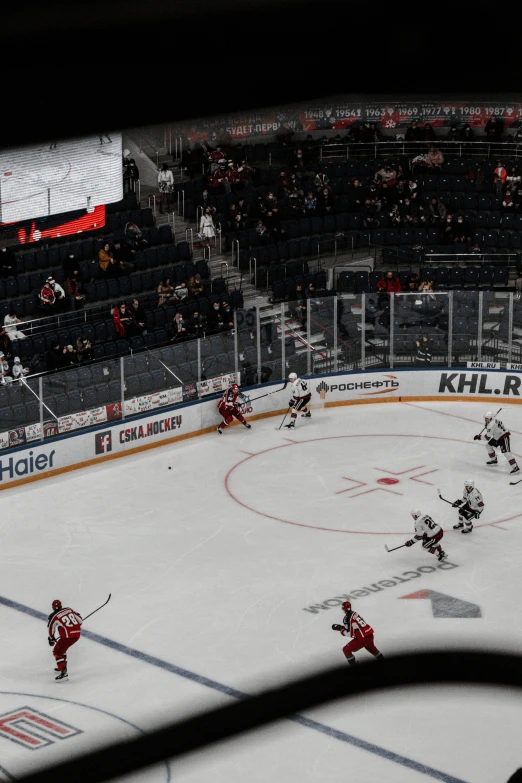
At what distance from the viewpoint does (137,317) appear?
87.5ft

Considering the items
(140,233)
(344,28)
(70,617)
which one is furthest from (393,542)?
(344,28)

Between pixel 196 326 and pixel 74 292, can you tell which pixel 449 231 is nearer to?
pixel 196 326

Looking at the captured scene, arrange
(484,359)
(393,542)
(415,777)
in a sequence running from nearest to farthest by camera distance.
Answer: (415,777) → (393,542) → (484,359)

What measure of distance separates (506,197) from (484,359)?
7021mm

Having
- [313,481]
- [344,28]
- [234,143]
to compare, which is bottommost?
[313,481]

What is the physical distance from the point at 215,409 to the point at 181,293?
3.80 metres

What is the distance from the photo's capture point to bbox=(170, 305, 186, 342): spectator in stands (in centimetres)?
2653

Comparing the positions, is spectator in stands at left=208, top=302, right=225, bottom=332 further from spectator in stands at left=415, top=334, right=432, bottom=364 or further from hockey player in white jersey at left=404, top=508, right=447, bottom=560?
hockey player in white jersey at left=404, top=508, right=447, bottom=560

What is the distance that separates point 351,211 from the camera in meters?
33.3

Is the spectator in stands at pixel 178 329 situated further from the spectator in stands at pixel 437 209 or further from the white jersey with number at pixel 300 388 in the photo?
the spectator in stands at pixel 437 209

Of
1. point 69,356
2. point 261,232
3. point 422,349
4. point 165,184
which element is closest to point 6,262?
point 69,356

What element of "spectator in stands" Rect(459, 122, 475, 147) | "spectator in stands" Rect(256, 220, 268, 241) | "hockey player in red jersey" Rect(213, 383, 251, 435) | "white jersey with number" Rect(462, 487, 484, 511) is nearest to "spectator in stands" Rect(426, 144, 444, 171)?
"spectator in stands" Rect(459, 122, 475, 147)

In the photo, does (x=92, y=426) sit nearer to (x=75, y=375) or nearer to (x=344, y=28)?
(x=75, y=375)

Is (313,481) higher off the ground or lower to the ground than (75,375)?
lower
